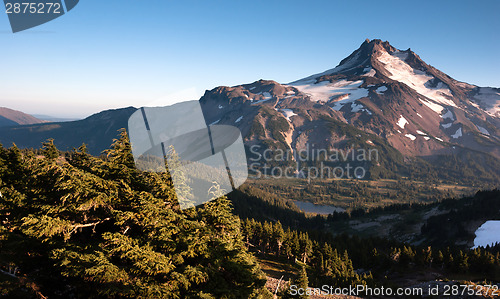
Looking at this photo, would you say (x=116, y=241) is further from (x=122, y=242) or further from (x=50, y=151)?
(x=50, y=151)

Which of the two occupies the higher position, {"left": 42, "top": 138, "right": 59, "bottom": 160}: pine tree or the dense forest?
{"left": 42, "top": 138, "right": 59, "bottom": 160}: pine tree

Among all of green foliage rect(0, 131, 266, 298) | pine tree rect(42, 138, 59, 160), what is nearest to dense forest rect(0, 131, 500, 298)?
green foliage rect(0, 131, 266, 298)

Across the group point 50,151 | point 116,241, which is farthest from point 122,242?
point 50,151

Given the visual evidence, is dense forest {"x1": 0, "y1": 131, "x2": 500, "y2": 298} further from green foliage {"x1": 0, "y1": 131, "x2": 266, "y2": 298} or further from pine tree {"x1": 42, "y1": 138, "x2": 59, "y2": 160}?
pine tree {"x1": 42, "y1": 138, "x2": 59, "y2": 160}

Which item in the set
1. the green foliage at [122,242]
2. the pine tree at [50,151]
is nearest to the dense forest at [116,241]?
the green foliage at [122,242]

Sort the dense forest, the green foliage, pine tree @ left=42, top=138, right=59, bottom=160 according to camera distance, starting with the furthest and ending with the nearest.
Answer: pine tree @ left=42, top=138, right=59, bottom=160 → the dense forest → the green foliage

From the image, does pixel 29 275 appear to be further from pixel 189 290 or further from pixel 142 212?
pixel 189 290

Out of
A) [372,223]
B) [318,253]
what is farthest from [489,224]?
[318,253]

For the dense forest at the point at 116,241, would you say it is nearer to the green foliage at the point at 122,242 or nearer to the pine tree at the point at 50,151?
the green foliage at the point at 122,242

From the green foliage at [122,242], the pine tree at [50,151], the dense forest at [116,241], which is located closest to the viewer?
the green foliage at [122,242]

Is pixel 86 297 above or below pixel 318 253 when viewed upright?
above

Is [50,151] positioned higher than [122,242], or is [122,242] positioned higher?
[50,151]
